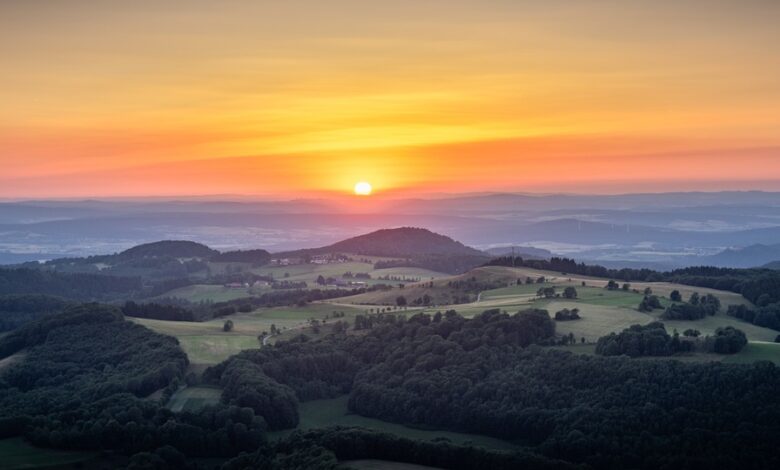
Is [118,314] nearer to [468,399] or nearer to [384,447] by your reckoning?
[468,399]

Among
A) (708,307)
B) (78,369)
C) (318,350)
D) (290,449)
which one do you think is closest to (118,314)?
(78,369)

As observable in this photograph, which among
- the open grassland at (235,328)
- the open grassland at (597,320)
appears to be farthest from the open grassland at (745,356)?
the open grassland at (235,328)

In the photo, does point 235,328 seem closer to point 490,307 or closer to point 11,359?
point 11,359

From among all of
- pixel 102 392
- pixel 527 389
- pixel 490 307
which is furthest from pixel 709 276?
pixel 102 392

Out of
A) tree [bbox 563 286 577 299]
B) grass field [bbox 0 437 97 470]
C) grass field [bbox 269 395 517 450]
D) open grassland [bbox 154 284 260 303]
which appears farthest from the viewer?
open grassland [bbox 154 284 260 303]

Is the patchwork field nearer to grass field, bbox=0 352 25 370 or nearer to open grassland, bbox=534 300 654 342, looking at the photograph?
open grassland, bbox=534 300 654 342

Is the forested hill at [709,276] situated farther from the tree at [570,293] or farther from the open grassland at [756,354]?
the open grassland at [756,354]

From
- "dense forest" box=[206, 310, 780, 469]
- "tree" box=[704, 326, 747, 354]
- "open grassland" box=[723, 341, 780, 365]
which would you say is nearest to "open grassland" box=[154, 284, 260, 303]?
"dense forest" box=[206, 310, 780, 469]
